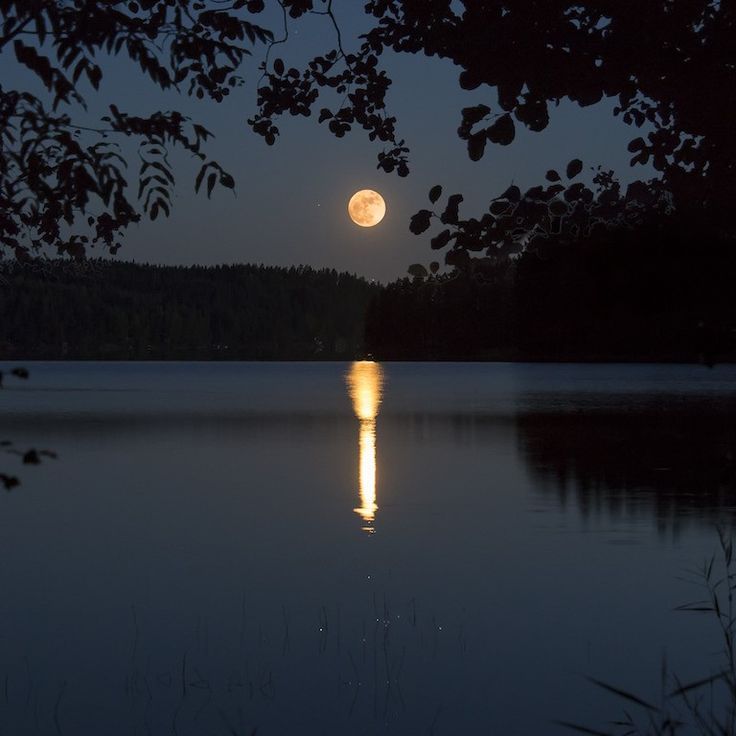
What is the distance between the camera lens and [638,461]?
125ft

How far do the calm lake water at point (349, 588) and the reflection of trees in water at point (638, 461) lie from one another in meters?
0.17

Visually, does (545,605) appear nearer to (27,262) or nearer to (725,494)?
(27,262)

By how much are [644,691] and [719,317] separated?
583 cm

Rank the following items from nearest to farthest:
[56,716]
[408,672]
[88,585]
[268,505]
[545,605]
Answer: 1. [56,716]
2. [408,672]
3. [545,605]
4. [88,585]
5. [268,505]

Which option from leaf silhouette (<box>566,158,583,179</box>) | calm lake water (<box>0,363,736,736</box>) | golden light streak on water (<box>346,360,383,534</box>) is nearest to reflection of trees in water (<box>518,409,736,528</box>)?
calm lake water (<box>0,363,736,736</box>)

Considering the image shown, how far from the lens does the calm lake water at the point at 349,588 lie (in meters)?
11.3

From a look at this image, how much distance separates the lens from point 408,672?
39.9ft

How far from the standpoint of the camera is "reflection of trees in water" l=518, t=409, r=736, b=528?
1047 inches

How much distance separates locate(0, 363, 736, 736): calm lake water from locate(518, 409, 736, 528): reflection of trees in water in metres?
0.17

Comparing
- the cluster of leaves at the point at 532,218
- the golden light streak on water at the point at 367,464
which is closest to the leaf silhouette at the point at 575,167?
the cluster of leaves at the point at 532,218

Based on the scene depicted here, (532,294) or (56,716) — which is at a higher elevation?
(532,294)

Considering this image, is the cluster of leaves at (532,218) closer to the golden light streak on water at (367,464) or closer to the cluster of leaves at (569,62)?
the cluster of leaves at (569,62)

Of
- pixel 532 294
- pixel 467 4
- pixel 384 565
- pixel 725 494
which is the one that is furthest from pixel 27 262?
pixel 532 294

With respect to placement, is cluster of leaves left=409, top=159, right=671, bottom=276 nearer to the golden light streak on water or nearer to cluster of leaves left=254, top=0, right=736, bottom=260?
cluster of leaves left=254, top=0, right=736, bottom=260
